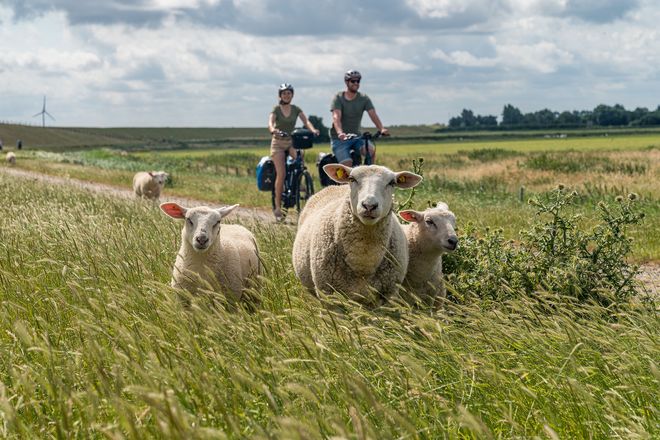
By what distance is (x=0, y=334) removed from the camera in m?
4.92

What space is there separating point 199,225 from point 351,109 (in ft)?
16.6

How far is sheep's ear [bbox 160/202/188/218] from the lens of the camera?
684 centimetres

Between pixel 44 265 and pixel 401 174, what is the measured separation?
3180 millimetres

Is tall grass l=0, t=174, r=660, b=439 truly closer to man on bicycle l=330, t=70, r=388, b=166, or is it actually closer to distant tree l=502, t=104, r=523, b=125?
man on bicycle l=330, t=70, r=388, b=166

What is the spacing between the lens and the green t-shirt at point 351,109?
36.4 feet

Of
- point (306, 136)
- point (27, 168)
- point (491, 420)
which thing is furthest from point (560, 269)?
point (27, 168)

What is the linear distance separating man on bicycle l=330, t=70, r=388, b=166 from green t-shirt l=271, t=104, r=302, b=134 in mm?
2083

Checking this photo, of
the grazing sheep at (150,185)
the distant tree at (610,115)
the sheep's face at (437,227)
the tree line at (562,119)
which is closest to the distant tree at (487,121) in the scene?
the tree line at (562,119)

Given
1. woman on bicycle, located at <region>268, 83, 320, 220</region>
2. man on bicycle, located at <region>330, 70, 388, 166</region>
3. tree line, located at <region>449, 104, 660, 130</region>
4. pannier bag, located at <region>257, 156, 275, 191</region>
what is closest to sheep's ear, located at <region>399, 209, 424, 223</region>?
man on bicycle, located at <region>330, 70, 388, 166</region>

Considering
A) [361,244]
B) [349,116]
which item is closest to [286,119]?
[349,116]

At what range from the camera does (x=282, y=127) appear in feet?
43.8

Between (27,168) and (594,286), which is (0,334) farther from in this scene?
(27,168)

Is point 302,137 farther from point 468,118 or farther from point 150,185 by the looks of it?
point 468,118

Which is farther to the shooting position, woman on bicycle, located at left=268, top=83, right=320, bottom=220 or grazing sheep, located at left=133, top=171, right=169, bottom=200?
grazing sheep, located at left=133, top=171, right=169, bottom=200
